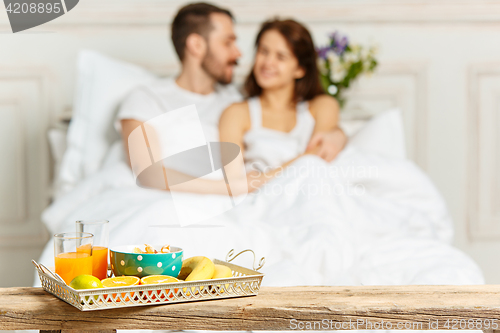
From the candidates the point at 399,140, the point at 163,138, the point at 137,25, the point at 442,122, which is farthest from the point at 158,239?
the point at 442,122

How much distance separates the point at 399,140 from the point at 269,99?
1.50ft

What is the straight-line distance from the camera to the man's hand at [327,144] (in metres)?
1.40

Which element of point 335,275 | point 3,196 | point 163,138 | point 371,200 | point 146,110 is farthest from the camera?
point 3,196

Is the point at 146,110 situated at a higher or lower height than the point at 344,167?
higher

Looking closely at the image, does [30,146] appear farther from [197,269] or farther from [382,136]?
[197,269]

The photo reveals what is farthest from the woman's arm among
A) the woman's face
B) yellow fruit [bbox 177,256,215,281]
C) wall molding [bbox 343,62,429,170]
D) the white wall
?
yellow fruit [bbox 177,256,215,281]

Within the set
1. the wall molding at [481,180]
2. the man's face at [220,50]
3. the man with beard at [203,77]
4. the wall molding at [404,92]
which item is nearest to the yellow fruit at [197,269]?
the man with beard at [203,77]

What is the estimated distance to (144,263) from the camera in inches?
22.1

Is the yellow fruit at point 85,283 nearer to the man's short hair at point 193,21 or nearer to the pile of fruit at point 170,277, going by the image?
the pile of fruit at point 170,277

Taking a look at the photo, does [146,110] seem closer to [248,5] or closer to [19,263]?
[248,5]

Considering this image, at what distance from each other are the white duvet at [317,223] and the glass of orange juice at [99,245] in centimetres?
24

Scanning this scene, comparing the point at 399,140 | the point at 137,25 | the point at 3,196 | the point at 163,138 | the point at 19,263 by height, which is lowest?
the point at 19,263

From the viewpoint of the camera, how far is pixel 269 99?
1580 mm

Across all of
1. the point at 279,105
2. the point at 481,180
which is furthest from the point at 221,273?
the point at 481,180
